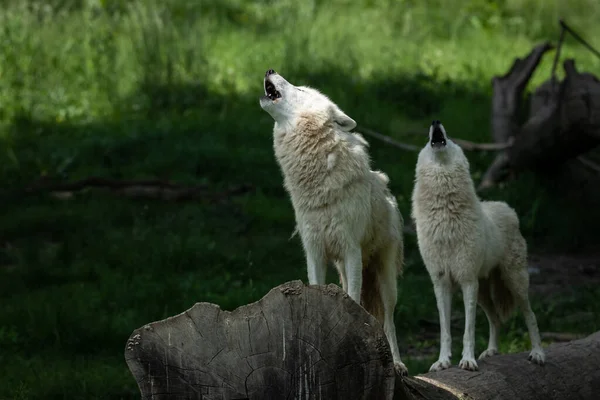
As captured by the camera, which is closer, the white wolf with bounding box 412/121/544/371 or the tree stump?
the tree stump

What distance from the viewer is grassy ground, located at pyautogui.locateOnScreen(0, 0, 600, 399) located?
851 cm

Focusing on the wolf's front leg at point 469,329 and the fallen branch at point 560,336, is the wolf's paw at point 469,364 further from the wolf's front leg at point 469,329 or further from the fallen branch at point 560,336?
the fallen branch at point 560,336

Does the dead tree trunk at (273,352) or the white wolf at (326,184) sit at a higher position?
the white wolf at (326,184)

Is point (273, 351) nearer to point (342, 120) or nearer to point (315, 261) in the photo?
point (315, 261)

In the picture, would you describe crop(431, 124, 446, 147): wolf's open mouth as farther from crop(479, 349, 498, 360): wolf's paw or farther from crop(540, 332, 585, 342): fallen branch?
crop(540, 332, 585, 342): fallen branch

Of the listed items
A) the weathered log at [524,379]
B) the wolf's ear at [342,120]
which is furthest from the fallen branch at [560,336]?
the wolf's ear at [342,120]

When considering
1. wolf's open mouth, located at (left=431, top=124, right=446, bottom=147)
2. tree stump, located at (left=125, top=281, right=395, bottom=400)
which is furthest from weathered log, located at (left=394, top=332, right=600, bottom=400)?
wolf's open mouth, located at (left=431, top=124, right=446, bottom=147)

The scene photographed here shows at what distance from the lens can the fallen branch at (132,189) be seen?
11.4 metres

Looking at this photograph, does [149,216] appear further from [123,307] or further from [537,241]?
[537,241]

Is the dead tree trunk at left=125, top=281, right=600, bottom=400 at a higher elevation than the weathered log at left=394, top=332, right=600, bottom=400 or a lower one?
higher

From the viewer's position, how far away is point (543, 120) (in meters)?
11.1

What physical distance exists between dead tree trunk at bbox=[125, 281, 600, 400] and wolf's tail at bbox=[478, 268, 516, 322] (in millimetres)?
2257

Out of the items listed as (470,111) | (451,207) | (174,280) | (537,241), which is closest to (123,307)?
(174,280)

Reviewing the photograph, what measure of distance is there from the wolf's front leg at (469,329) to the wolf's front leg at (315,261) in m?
1.11
